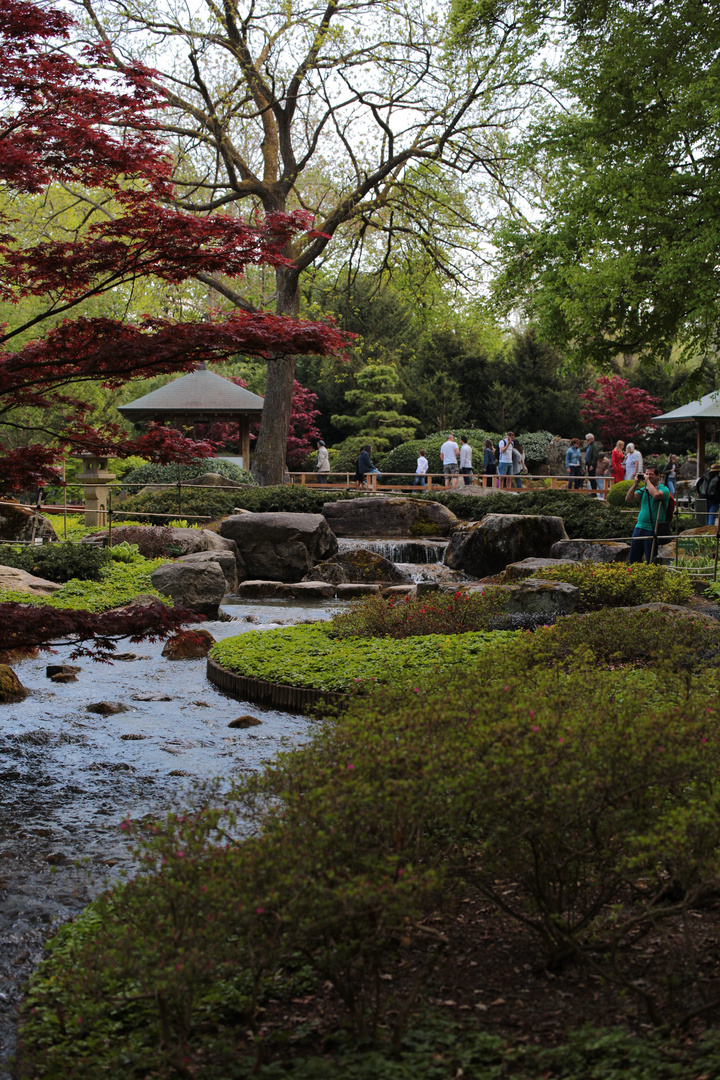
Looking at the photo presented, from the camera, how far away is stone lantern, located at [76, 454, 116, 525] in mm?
16922

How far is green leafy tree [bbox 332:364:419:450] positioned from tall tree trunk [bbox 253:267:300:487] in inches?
438

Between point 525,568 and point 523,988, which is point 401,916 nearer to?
point 523,988

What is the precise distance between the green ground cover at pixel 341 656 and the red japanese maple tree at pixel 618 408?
29.4m

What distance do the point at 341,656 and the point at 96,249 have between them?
4.13 meters

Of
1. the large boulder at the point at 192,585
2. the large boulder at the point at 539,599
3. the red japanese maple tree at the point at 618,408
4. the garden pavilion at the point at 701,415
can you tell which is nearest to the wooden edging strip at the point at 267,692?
the large boulder at the point at 539,599

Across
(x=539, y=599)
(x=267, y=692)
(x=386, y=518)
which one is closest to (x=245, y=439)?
(x=386, y=518)

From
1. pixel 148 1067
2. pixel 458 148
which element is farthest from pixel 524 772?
pixel 458 148

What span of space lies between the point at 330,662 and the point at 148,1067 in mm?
5300

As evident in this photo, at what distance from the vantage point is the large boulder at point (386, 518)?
1941 cm

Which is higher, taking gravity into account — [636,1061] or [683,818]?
[683,818]

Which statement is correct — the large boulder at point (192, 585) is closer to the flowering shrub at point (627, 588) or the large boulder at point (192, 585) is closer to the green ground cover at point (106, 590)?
the green ground cover at point (106, 590)

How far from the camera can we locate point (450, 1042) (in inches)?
104

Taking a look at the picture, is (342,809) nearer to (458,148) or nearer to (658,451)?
(458,148)

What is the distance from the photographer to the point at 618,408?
36.7m
